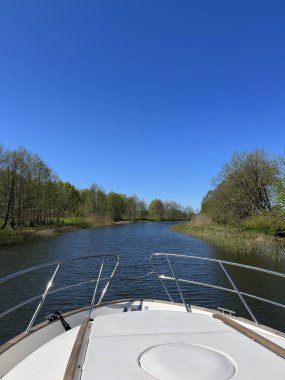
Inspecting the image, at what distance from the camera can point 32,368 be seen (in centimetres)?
320

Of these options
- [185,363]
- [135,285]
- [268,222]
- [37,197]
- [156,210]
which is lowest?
[135,285]

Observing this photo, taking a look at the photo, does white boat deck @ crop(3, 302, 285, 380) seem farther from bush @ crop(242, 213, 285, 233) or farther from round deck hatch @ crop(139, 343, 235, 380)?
bush @ crop(242, 213, 285, 233)

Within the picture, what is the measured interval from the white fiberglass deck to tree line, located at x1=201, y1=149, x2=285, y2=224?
32039 mm

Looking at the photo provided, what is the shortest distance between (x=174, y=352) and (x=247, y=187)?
38886mm

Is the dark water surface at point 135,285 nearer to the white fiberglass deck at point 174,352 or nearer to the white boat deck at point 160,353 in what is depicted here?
the white boat deck at point 160,353

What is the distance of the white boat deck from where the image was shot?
8.68 ft

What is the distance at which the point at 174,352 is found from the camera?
299 centimetres

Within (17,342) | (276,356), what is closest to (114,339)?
(276,356)

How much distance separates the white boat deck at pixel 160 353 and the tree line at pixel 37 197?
36.9 meters

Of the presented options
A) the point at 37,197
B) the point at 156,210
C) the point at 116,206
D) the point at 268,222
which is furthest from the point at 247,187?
the point at 156,210

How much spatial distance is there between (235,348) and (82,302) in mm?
9767

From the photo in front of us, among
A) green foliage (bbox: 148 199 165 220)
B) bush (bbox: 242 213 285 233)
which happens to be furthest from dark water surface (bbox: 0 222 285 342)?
green foliage (bbox: 148 199 165 220)

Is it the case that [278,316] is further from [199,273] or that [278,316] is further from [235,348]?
[235,348]

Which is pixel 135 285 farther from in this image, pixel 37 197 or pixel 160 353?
pixel 37 197
